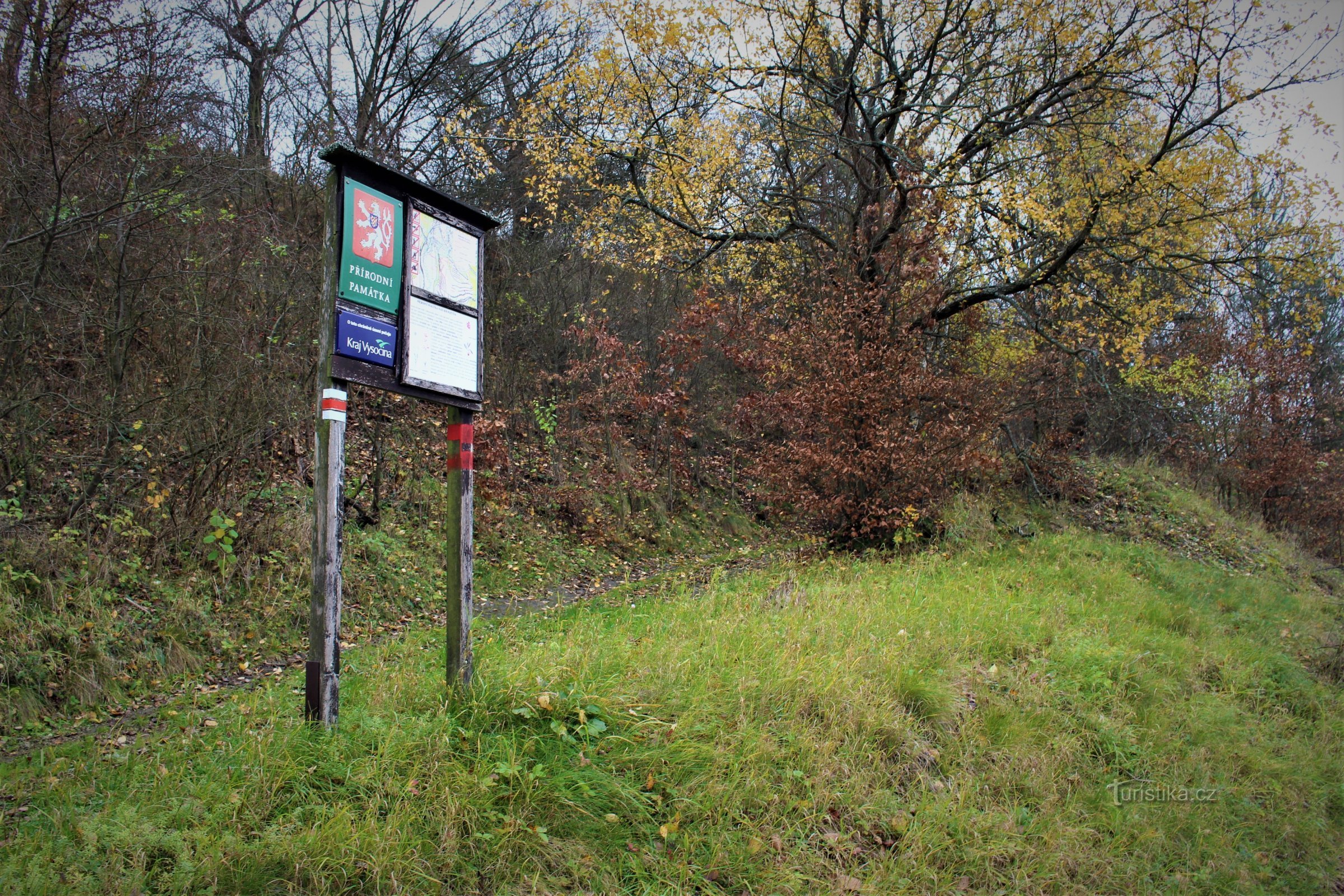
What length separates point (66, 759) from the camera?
403 cm

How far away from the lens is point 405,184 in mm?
3896

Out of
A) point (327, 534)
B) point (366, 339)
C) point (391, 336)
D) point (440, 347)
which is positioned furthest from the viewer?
point (440, 347)

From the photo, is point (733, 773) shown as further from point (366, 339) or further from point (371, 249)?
point (371, 249)

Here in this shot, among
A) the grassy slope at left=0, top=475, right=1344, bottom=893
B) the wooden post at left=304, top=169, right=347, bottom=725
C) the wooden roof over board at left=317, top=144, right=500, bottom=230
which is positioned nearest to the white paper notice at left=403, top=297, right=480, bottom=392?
the wooden post at left=304, top=169, right=347, bottom=725

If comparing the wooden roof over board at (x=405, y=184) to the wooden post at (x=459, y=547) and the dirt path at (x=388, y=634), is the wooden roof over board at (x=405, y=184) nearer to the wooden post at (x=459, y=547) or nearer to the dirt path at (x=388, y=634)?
the wooden post at (x=459, y=547)

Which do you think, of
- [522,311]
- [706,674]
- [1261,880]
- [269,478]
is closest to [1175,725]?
[1261,880]

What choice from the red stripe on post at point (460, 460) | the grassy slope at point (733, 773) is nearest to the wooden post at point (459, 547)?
the red stripe on post at point (460, 460)

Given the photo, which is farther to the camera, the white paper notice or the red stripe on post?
the red stripe on post

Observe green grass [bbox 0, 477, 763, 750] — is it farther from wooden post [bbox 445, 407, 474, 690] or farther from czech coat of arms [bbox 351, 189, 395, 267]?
czech coat of arms [bbox 351, 189, 395, 267]

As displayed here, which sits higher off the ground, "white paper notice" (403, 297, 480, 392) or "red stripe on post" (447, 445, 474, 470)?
"white paper notice" (403, 297, 480, 392)

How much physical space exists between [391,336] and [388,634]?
176 inches

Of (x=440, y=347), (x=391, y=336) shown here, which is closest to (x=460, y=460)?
(x=440, y=347)

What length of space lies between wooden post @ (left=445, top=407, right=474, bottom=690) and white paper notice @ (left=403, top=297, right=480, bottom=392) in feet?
0.64

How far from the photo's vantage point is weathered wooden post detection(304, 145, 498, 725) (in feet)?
11.4
